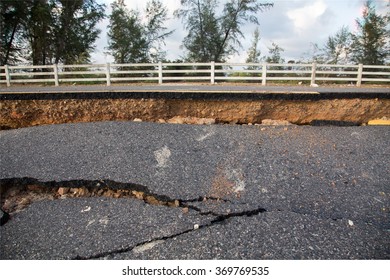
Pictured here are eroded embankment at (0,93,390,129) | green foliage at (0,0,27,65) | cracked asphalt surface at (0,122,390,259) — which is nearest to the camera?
cracked asphalt surface at (0,122,390,259)

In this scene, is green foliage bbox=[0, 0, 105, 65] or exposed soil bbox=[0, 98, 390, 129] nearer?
exposed soil bbox=[0, 98, 390, 129]

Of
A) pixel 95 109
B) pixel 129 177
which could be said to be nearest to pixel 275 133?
pixel 129 177

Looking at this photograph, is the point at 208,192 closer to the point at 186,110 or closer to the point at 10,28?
the point at 186,110

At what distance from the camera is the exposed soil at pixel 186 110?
19.7 ft

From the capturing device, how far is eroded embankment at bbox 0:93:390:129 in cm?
601

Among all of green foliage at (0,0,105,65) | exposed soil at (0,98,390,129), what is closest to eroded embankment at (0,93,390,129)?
exposed soil at (0,98,390,129)

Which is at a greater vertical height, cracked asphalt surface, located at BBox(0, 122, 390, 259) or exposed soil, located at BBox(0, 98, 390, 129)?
exposed soil, located at BBox(0, 98, 390, 129)

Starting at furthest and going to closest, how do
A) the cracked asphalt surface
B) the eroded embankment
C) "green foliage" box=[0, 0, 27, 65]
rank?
"green foliage" box=[0, 0, 27, 65] < the eroded embankment < the cracked asphalt surface

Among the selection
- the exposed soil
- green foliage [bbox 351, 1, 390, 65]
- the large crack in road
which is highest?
green foliage [bbox 351, 1, 390, 65]

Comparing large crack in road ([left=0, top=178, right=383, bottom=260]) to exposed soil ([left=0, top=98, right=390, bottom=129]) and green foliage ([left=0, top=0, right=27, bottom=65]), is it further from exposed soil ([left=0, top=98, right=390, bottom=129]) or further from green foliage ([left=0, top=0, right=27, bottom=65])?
green foliage ([left=0, top=0, right=27, bottom=65])

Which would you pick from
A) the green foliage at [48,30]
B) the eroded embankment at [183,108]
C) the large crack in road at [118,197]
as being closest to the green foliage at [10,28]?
the green foliage at [48,30]

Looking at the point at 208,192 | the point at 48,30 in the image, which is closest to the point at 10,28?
the point at 48,30

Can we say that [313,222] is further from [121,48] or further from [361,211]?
[121,48]

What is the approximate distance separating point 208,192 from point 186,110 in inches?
116
